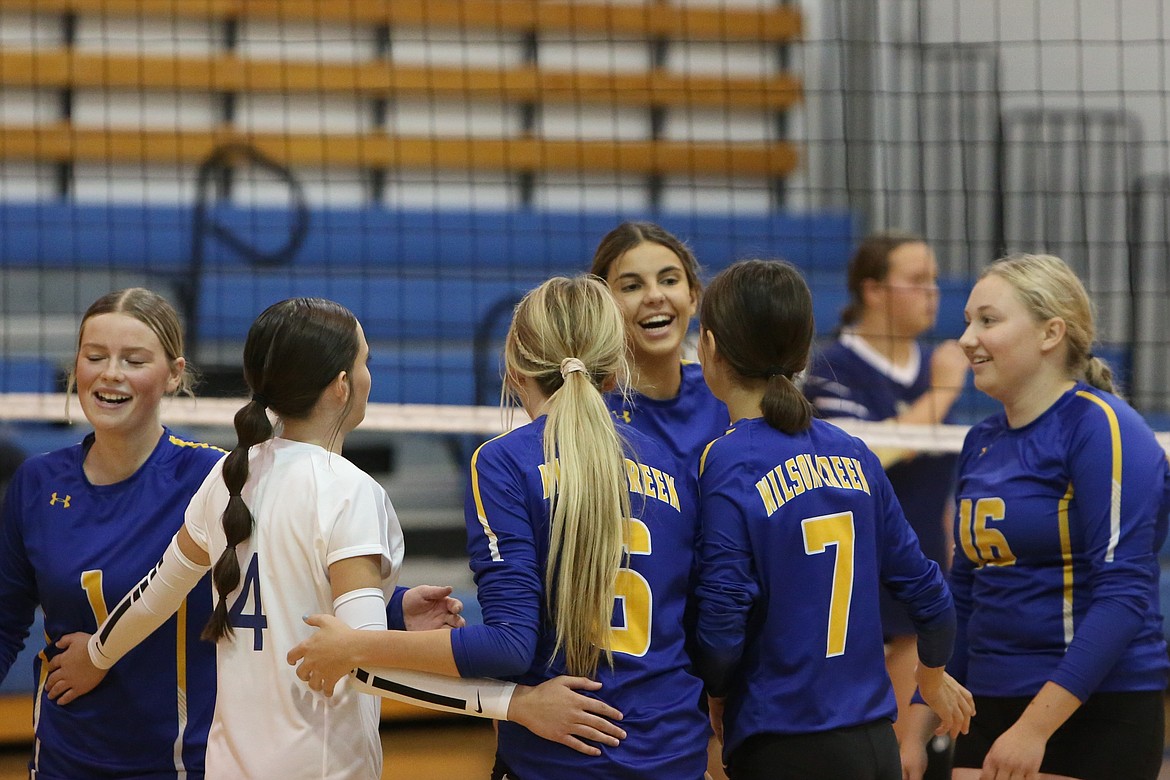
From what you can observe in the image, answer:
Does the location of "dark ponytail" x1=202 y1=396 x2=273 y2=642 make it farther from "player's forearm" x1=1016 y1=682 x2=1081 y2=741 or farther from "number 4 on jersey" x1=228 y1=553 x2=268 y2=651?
"player's forearm" x1=1016 y1=682 x2=1081 y2=741

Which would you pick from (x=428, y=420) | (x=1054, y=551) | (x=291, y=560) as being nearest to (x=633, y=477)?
(x=291, y=560)

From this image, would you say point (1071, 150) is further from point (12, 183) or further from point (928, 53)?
point (12, 183)

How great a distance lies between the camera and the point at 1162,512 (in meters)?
2.19

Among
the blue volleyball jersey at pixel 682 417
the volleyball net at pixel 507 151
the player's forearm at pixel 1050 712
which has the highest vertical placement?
the volleyball net at pixel 507 151

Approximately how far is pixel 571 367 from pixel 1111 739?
1.21 m

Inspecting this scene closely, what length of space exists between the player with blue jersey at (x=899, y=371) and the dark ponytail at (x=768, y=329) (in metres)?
1.73

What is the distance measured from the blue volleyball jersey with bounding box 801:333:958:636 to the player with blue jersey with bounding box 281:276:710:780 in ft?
5.53

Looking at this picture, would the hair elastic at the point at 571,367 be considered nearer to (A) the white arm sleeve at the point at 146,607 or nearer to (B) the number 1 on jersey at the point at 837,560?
(B) the number 1 on jersey at the point at 837,560

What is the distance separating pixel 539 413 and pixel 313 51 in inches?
241

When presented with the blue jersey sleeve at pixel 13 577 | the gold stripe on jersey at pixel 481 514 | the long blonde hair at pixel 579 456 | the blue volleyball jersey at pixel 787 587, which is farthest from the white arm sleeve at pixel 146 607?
the blue volleyball jersey at pixel 787 587

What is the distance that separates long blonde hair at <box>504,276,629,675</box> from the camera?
167 centimetres

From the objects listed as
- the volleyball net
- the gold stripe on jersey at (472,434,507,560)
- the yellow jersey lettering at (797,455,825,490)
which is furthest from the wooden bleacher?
the gold stripe on jersey at (472,434,507,560)

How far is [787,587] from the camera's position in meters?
1.80

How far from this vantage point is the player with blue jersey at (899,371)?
3.53 m
